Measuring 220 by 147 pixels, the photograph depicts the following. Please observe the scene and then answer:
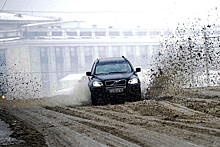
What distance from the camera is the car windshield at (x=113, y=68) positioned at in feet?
48.6

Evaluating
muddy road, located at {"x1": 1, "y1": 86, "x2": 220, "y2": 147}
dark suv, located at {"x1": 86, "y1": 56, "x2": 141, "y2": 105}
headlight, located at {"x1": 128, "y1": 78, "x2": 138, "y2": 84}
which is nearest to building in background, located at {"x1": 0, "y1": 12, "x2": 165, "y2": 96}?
dark suv, located at {"x1": 86, "y1": 56, "x2": 141, "y2": 105}

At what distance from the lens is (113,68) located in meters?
15.0

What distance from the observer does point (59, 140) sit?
6625 mm

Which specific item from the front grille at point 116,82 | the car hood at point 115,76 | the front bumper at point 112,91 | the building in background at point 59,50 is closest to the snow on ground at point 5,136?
the front bumper at point 112,91

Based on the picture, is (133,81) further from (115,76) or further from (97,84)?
(97,84)

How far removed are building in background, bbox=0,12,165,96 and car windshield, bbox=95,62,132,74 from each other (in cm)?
6400

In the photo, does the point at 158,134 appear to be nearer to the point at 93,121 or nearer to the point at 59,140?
the point at 59,140

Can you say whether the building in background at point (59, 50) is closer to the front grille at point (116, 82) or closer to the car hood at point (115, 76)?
the car hood at point (115, 76)

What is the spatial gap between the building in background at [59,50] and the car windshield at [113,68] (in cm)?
6400

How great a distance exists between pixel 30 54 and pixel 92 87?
73.1m

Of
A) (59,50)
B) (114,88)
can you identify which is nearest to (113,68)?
(114,88)

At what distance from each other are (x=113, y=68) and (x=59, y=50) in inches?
2847

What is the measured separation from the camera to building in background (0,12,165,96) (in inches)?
3314

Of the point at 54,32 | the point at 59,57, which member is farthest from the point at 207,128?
the point at 54,32
